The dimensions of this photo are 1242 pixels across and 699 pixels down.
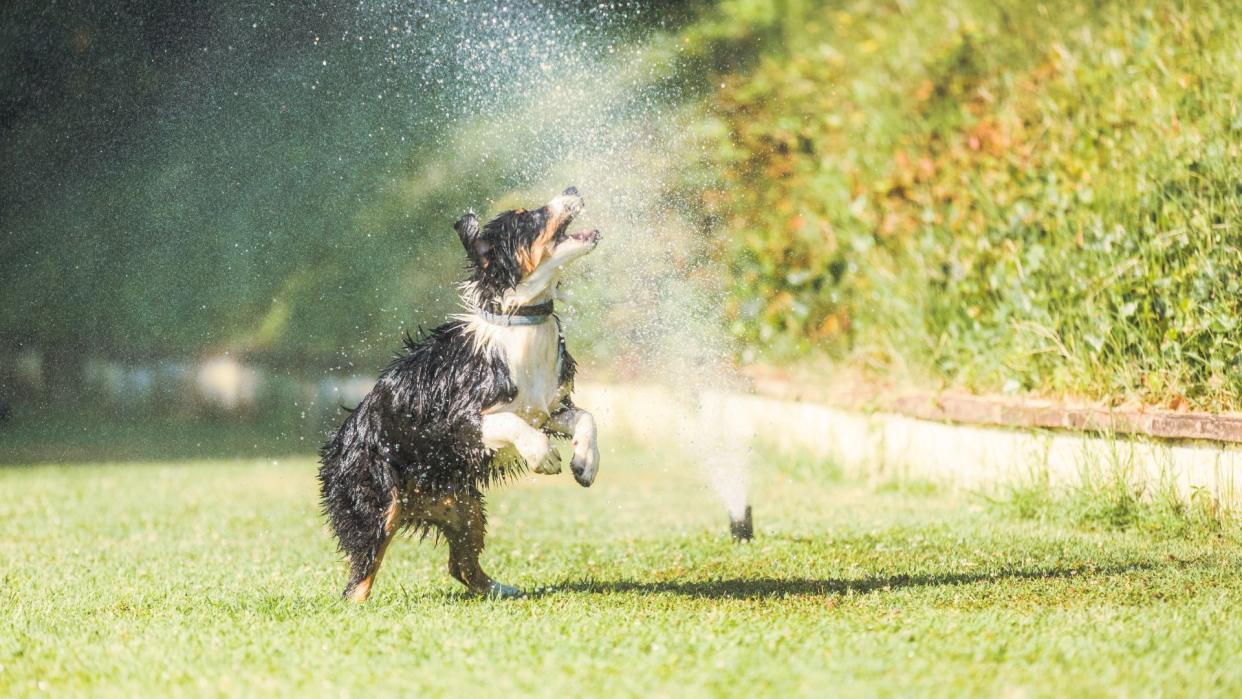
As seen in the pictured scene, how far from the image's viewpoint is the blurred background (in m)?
6.55

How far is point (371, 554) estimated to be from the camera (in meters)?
4.43

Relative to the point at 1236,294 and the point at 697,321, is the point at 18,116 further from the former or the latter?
the point at 1236,294

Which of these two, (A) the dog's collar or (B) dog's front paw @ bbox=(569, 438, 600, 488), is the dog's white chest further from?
(B) dog's front paw @ bbox=(569, 438, 600, 488)

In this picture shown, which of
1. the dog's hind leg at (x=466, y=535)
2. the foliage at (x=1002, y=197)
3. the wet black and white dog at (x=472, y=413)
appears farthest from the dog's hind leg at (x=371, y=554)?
the foliage at (x=1002, y=197)

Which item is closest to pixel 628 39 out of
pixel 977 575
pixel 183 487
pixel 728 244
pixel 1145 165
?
pixel 728 244

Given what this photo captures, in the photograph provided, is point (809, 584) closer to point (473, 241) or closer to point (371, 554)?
point (371, 554)

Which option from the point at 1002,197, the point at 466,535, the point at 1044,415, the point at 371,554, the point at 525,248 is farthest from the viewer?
the point at 1002,197

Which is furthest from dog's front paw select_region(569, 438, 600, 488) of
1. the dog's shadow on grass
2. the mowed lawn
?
the dog's shadow on grass

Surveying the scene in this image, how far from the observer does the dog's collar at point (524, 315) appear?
430 centimetres

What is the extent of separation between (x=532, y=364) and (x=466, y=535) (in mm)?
699

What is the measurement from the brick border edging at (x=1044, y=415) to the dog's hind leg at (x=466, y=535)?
111 inches

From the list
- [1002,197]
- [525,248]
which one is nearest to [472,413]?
[525,248]

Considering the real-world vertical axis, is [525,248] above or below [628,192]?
below

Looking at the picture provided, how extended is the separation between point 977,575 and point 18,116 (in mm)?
9274
